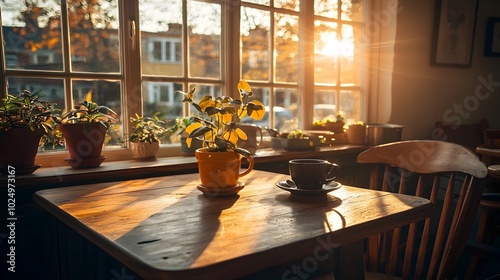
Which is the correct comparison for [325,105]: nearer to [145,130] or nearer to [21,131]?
[145,130]

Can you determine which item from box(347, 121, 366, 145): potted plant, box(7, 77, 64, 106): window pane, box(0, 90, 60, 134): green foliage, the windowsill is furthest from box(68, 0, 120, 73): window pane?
box(347, 121, 366, 145): potted plant

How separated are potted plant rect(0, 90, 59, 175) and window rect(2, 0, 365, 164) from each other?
278 millimetres

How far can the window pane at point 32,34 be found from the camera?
164 centimetres

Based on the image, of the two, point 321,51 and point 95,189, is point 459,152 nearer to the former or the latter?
point 95,189

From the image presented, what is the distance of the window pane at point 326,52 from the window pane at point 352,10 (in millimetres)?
143

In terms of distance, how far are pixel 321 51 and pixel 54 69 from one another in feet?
Result: 5.60

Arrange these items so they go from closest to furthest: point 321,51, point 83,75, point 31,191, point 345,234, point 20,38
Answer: point 345,234
point 31,191
point 20,38
point 83,75
point 321,51

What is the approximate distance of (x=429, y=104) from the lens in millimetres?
3172

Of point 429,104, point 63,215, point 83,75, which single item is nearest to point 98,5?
point 83,75

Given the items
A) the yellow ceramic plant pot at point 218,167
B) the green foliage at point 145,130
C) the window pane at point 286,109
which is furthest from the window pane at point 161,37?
the yellow ceramic plant pot at point 218,167

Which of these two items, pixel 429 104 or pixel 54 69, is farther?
pixel 429 104

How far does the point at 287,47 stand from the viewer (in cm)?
256

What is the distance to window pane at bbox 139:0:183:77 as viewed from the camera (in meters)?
1.98

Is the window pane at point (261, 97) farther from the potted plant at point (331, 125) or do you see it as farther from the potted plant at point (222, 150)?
the potted plant at point (222, 150)
